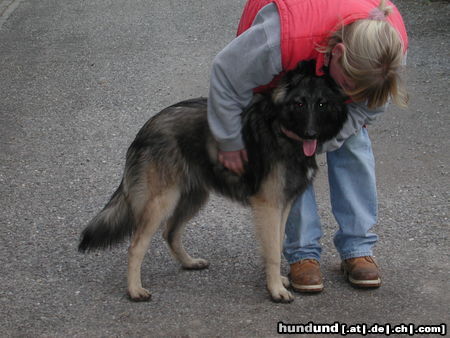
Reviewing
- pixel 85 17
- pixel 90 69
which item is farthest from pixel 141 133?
pixel 85 17

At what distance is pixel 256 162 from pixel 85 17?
8984 mm

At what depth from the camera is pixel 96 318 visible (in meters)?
3.62

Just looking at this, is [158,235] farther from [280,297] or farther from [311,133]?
[311,133]

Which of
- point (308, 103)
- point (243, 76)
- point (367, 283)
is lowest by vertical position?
point (367, 283)

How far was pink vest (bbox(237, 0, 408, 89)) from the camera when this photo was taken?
3234mm

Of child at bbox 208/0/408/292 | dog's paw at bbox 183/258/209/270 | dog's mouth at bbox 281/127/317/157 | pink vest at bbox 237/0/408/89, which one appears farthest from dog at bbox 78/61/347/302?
dog's paw at bbox 183/258/209/270

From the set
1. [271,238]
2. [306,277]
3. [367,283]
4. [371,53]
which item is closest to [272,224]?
[271,238]

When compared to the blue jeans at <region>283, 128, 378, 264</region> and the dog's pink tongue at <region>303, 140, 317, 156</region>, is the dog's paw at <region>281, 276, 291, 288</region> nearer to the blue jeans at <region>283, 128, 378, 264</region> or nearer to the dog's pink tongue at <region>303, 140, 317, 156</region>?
the blue jeans at <region>283, 128, 378, 264</region>

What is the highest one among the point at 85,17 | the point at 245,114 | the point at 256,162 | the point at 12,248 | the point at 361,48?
the point at 361,48

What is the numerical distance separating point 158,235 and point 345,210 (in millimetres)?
1258

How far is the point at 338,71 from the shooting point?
128 inches

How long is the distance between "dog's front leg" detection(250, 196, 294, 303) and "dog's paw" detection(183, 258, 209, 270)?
20.1 inches

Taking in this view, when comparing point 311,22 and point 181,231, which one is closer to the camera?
point 311,22

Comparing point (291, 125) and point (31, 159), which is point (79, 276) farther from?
point (31, 159)
